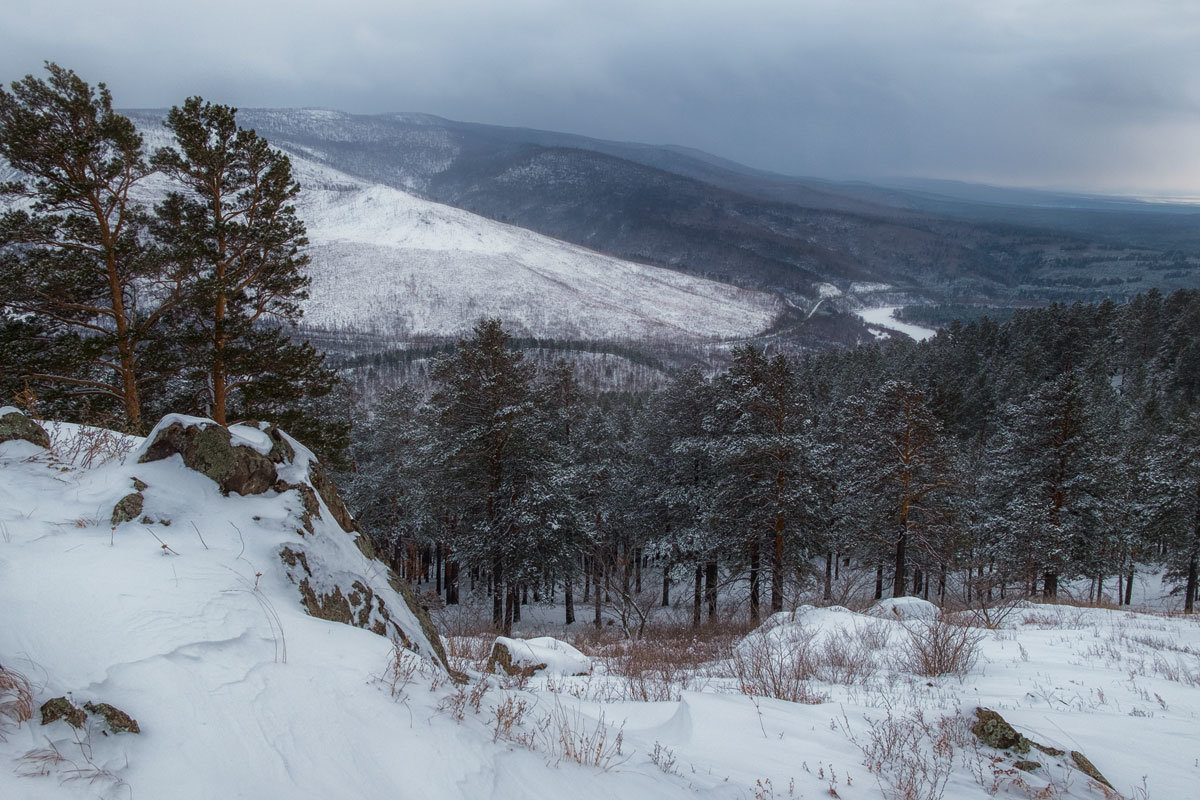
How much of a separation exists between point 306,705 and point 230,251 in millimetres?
14775

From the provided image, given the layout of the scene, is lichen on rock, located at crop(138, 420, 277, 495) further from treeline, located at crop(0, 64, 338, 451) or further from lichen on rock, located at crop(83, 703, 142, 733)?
treeline, located at crop(0, 64, 338, 451)

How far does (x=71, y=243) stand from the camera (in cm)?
1241

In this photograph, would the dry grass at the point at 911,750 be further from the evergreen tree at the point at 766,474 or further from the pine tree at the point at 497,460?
the pine tree at the point at 497,460

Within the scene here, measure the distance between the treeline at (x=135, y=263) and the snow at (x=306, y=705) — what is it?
758 cm

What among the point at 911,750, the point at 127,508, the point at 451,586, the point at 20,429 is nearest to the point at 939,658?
the point at 911,750

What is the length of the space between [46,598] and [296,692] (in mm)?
1574

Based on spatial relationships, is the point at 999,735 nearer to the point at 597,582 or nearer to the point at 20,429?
the point at 20,429

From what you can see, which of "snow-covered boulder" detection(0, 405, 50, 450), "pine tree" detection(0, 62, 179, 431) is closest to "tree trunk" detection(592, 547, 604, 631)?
"pine tree" detection(0, 62, 179, 431)

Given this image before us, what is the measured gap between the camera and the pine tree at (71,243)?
1159 cm

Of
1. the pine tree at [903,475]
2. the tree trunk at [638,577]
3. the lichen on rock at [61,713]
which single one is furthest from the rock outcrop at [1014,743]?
the pine tree at [903,475]

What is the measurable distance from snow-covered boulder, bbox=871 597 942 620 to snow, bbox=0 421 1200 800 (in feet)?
13.9

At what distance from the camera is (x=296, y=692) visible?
3189 mm

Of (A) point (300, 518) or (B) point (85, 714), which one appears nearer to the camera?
(B) point (85, 714)

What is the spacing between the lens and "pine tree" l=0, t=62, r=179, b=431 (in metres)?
Answer: 11.6
